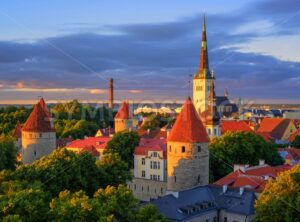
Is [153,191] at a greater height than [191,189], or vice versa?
[191,189]

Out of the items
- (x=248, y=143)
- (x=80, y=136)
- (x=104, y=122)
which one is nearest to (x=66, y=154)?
(x=248, y=143)

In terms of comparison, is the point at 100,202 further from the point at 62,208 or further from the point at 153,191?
the point at 153,191

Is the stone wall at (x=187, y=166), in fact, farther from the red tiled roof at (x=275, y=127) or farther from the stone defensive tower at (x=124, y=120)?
the red tiled roof at (x=275, y=127)

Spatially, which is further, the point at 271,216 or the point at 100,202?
the point at 271,216

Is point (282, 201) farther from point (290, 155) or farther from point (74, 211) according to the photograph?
point (290, 155)

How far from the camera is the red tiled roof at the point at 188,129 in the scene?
35.3 metres

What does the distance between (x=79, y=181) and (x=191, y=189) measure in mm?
8639

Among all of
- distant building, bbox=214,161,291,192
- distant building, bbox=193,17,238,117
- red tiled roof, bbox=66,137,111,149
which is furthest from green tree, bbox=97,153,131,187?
distant building, bbox=193,17,238,117

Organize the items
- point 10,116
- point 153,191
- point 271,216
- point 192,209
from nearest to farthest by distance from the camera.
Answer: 1. point 271,216
2. point 192,209
3. point 153,191
4. point 10,116

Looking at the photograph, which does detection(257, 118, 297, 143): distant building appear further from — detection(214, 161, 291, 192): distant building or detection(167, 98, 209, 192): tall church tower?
detection(167, 98, 209, 192): tall church tower

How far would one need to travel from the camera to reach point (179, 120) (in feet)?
120

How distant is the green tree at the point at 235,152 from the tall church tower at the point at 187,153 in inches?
311

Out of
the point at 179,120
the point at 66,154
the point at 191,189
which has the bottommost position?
the point at 191,189

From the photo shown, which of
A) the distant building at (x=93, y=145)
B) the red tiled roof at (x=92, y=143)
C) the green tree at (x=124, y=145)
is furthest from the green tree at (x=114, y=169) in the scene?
the red tiled roof at (x=92, y=143)
